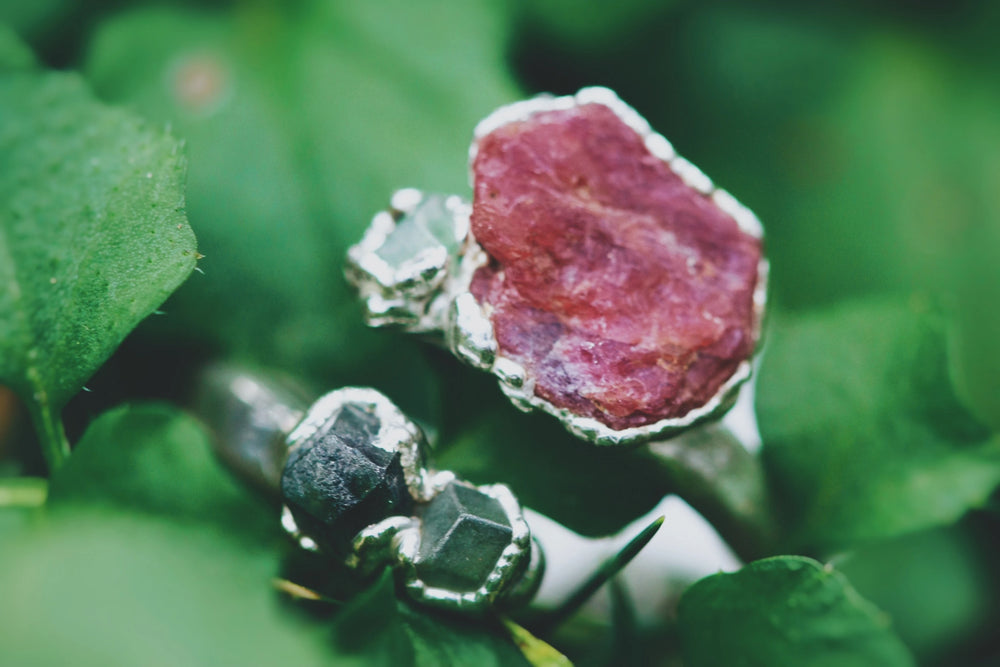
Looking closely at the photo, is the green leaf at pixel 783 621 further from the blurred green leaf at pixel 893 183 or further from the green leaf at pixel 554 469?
the blurred green leaf at pixel 893 183

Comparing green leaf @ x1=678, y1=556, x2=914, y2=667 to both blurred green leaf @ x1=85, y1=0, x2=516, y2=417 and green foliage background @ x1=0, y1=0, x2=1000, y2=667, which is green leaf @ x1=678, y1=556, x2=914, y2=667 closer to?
green foliage background @ x1=0, y1=0, x2=1000, y2=667

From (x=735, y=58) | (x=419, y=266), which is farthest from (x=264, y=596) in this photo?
(x=735, y=58)

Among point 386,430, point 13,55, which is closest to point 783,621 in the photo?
point 386,430

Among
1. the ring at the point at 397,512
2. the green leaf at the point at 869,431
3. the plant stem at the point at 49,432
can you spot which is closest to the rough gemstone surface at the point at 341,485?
the ring at the point at 397,512

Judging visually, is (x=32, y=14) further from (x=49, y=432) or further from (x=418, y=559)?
(x=418, y=559)

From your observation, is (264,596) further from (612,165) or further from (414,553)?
(612,165)
